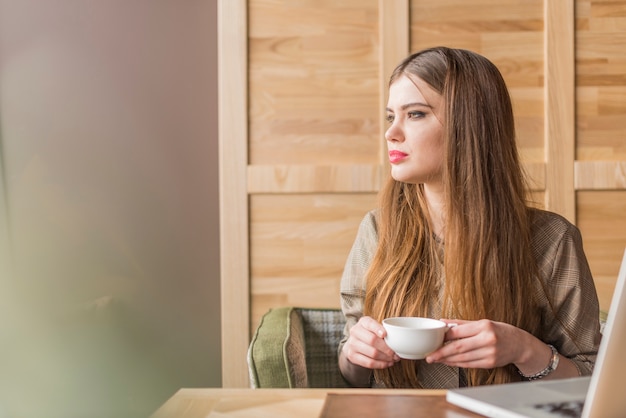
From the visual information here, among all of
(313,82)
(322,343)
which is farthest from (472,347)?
(313,82)

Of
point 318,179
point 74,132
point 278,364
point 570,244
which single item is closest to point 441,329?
point 278,364

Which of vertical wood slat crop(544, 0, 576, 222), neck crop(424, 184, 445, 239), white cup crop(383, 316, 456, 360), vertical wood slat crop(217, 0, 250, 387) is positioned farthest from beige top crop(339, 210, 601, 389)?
vertical wood slat crop(217, 0, 250, 387)

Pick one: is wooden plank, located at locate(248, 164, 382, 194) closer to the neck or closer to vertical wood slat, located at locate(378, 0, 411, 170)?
vertical wood slat, located at locate(378, 0, 411, 170)

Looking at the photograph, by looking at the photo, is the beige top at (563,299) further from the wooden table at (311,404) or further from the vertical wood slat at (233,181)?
the vertical wood slat at (233,181)

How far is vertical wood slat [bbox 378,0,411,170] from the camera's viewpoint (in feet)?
6.43

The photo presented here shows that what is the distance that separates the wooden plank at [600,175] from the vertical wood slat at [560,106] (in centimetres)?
2

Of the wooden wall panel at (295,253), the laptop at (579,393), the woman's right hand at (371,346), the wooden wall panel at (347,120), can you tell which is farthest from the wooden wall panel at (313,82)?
the laptop at (579,393)

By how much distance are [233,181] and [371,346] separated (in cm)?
112

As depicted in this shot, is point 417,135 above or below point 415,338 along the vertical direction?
above

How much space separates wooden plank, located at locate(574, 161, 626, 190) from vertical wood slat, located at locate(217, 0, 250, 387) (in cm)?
102

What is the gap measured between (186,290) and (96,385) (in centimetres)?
184

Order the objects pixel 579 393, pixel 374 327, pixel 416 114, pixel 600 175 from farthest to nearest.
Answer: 1. pixel 600 175
2. pixel 416 114
3. pixel 374 327
4. pixel 579 393

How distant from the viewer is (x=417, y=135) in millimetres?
1257

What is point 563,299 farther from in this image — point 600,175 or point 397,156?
point 600,175
